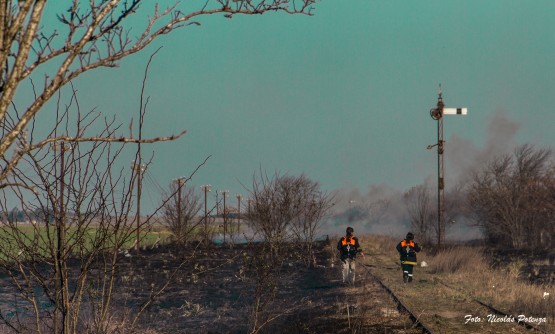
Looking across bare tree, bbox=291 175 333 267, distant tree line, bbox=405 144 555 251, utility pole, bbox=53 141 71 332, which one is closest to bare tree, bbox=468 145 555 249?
distant tree line, bbox=405 144 555 251

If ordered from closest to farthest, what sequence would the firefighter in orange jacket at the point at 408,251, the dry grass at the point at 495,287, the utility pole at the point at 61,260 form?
the utility pole at the point at 61,260 → the dry grass at the point at 495,287 → the firefighter in orange jacket at the point at 408,251

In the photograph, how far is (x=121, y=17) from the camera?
5.29 meters

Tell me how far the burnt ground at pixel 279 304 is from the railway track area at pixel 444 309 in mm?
415

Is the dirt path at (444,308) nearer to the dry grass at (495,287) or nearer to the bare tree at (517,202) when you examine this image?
the dry grass at (495,287)

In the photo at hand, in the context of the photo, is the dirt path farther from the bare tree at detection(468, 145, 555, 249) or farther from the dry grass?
the bare tree at detection(468, 145, 555, 249)

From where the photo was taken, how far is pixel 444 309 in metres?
18.1

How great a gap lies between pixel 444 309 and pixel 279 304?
213 inches

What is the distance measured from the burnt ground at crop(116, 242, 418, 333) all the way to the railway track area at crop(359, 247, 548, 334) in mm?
415

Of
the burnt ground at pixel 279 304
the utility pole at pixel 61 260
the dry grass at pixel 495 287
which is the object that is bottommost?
the burnt ground at pixel 279 304

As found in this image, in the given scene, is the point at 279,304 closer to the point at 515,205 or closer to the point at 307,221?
the point at 307,221

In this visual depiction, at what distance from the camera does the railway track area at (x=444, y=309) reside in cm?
1513

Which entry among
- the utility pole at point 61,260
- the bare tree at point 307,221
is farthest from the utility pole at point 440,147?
the utility pole at point 61,260

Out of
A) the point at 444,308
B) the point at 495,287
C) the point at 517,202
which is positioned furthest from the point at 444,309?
the point at 517,202

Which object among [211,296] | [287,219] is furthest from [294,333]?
[287,219]
